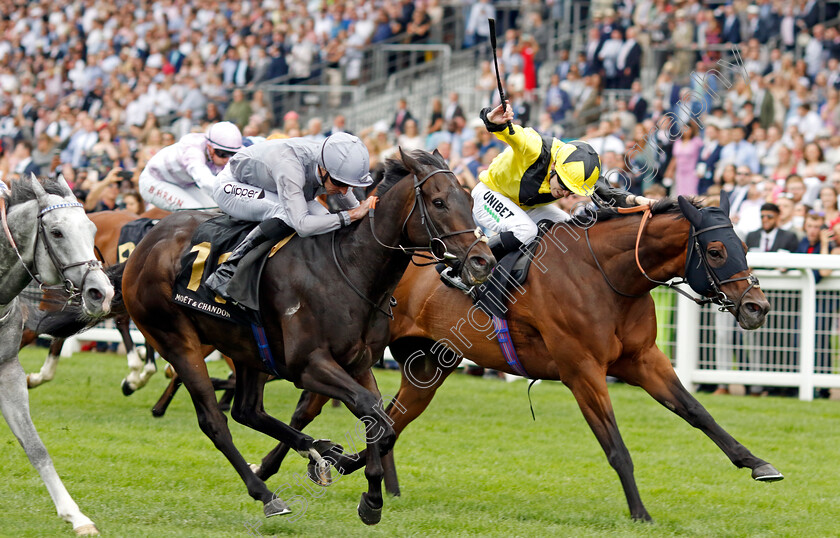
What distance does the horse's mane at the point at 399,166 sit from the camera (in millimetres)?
5488

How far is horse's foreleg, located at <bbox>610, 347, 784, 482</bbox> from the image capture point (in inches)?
228

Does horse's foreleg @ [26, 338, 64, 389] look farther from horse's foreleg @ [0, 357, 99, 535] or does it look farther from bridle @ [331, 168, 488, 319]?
bridle @ [331, 168, 488, 319]

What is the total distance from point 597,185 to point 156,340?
2753mm

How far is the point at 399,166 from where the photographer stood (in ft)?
18.5

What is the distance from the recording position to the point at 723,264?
5.89 m

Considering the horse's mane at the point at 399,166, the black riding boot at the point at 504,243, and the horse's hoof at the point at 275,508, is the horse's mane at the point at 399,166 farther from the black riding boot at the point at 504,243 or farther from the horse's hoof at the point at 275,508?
the horse's hoof at the point at 275,508

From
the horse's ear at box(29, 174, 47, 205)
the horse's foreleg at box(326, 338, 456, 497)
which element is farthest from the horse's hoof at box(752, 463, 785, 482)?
the horse's ear at box(29, 174, 47, 205)

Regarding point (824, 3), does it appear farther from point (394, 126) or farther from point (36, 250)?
point (36, 250)

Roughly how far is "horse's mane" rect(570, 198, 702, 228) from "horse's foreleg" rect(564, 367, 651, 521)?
92 cm

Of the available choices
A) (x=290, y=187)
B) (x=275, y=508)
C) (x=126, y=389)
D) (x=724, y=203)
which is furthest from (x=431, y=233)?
(x=126, y=389)

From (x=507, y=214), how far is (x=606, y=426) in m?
1.51

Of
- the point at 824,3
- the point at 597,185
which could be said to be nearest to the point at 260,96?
the point at 824,3

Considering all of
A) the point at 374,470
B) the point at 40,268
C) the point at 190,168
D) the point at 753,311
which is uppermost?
the point at 40,268

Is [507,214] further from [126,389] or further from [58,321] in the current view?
[126,389]
